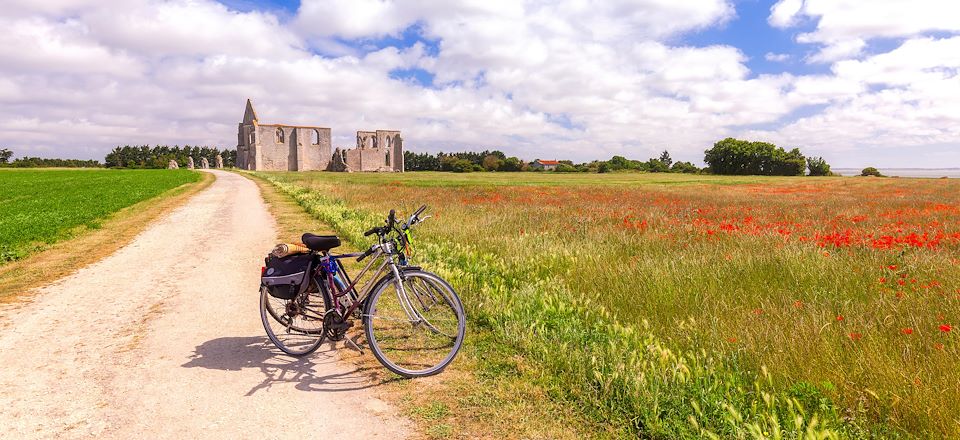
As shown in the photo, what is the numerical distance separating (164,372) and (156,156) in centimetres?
15844

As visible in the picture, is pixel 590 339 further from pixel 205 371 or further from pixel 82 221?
pixel 82 221

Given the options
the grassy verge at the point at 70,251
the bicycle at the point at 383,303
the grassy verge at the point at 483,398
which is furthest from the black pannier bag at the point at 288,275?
the grassy verge at the point at 70,251

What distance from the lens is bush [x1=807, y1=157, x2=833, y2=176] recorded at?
102 metres

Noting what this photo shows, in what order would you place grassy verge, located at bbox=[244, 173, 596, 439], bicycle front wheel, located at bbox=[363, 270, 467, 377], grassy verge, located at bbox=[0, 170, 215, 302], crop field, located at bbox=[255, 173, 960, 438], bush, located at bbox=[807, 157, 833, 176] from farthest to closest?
bush, located at bbox=[807, 157, 833, 176] → grassy verge, located at bbox=[0, 170, 215, 302] → bicycle front wheel, located at bbox=[363, 270, 467, 377] → grassy verge, located at bbox=[244, 173, 596, 439] → crop field, located at bbox=[255, 173, 960, 438]

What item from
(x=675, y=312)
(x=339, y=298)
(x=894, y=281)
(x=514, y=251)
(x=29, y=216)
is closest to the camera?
(x=339, y=298)

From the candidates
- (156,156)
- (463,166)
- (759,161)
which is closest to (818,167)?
(759,161)

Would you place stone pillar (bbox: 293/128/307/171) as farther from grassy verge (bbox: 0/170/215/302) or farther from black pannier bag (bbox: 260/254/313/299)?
black pannier bag (bbox: 260/254/313/299)

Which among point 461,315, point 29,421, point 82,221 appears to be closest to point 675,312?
point 461,315

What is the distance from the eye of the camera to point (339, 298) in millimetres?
5305

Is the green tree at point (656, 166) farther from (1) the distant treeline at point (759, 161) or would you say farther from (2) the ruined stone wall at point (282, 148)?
(2) the ruined stone wall at point (282, 148)

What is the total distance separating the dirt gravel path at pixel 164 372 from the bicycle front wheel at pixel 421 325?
0.48m

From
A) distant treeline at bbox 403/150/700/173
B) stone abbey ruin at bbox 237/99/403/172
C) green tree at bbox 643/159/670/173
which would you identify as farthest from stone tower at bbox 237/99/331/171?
green tree at bbox 643/159/670/173

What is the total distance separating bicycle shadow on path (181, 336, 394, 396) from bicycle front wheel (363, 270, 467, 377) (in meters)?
0.38

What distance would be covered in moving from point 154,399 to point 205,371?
0.64 meters
